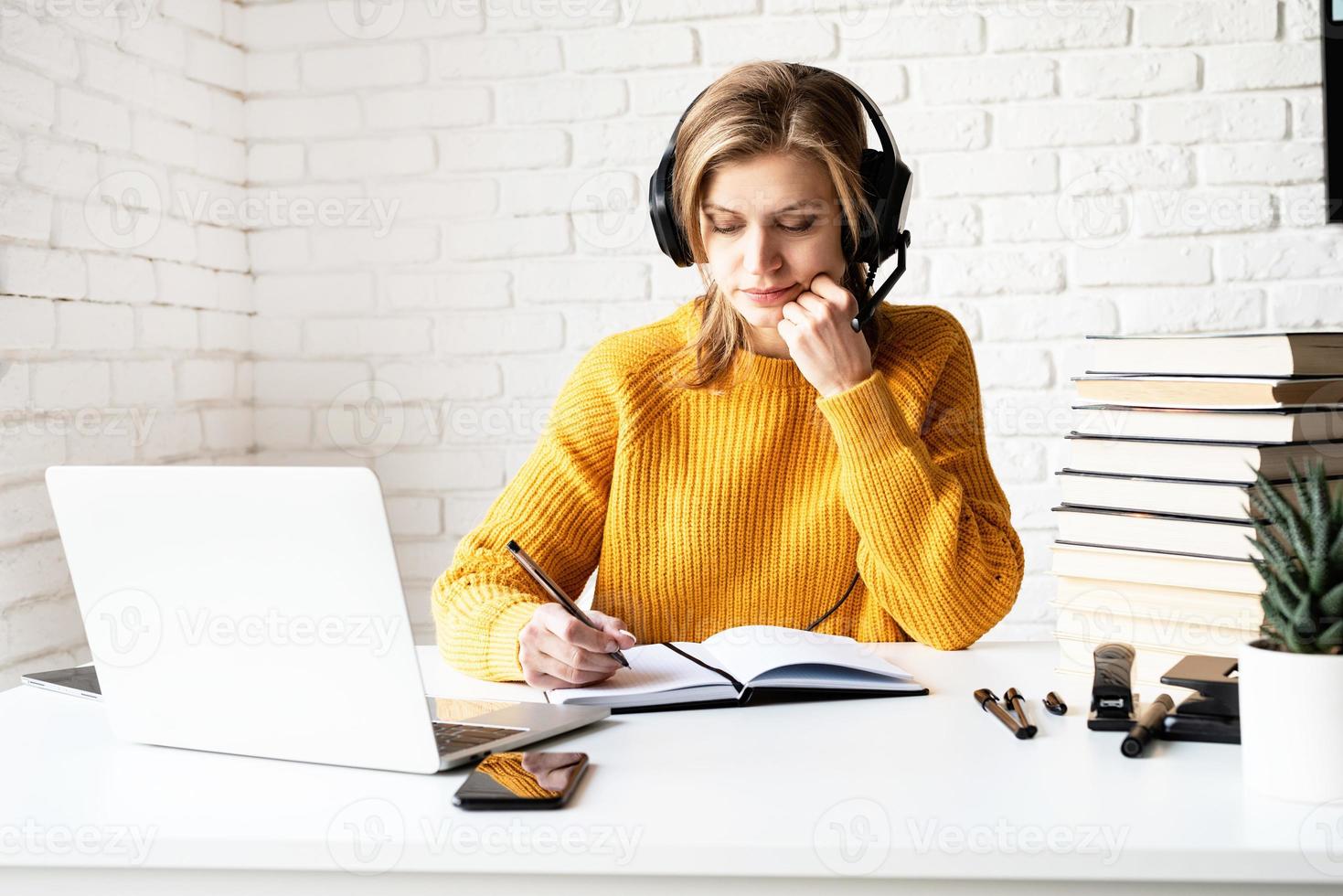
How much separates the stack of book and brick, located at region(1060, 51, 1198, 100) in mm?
1150

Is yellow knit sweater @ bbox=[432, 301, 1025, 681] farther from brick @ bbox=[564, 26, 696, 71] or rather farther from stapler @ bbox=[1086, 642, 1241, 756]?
Result: brick @ bbox=[564, 26, 696, 71]

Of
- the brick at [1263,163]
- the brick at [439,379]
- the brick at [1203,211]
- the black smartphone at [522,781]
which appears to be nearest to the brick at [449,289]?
the brick at [439,379]

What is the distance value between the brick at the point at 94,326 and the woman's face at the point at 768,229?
994mm

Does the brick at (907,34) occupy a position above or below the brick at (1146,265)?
above

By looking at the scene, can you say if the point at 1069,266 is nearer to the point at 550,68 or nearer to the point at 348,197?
the point at 550,68

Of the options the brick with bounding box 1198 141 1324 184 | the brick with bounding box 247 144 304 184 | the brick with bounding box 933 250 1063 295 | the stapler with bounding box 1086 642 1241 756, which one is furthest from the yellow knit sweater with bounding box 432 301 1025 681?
the brick with bounding box 247 144 304 184

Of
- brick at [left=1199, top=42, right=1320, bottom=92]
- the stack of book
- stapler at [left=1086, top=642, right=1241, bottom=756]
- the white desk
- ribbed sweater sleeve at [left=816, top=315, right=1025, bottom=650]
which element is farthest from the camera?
brick at [left=1199, top=42, right=1320, bottom=92]

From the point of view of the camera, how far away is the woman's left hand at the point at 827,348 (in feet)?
4.10

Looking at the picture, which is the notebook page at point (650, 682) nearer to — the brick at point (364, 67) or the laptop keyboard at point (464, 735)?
the laptop keyboard at point (464, 735)

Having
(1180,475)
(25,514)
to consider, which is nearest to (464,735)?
(1180,475)

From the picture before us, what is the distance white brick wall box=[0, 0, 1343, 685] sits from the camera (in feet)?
6.44

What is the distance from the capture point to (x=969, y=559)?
1250 mm

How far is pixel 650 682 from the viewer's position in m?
1.01

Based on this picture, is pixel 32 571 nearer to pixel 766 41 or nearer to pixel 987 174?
pixel 766 41
